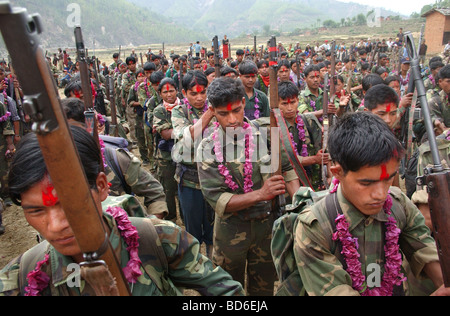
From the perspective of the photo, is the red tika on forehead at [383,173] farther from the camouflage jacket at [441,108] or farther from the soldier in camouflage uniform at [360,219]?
the camouflage jacket at [441,108]

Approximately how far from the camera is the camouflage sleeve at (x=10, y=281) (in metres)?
1.45

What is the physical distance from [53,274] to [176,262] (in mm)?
554

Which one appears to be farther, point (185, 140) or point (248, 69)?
Result: point (248, 69)

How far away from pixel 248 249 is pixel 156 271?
170 centimetres

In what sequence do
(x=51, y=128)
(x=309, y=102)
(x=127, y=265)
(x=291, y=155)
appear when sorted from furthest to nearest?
(x=309, y=102), (x=291, y=155), (x=127, y=265), (x=51, y=128)

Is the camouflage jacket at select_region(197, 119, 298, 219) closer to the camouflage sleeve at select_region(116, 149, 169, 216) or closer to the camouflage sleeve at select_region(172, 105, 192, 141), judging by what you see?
the camouflage sleeve at select_region(116, 149, 169, 216)

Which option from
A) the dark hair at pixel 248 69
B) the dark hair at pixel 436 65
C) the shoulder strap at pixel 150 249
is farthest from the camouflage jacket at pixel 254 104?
the dark hair at pixel 436 65

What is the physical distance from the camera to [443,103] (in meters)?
5.42

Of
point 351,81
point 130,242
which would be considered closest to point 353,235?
point 130,242

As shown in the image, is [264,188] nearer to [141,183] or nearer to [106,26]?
[141,183]

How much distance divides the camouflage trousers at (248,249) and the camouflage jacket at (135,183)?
2.05ft

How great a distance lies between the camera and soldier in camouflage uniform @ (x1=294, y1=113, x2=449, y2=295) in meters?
1.78
